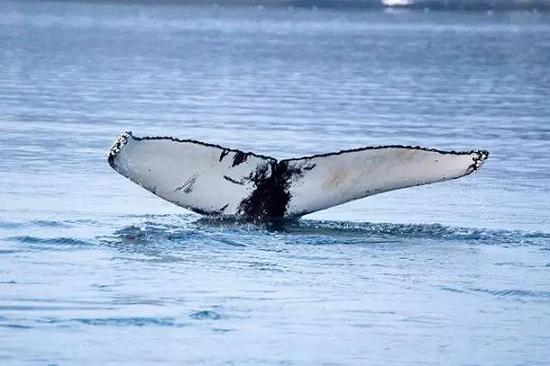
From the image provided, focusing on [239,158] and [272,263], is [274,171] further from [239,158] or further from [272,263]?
[272,263]

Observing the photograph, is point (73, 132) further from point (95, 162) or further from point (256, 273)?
point (256, 273)

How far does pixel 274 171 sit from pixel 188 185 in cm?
66

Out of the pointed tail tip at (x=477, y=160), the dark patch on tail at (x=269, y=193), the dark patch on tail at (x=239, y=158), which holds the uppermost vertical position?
the pointed tail tip at (x=477, y=160)

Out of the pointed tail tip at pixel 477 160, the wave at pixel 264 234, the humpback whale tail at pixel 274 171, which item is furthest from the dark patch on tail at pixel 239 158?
the pointed tail tip at pixel 477 160

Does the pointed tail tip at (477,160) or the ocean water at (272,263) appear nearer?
the ocean water at (272,263)

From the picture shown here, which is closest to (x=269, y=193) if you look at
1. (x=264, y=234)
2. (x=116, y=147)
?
(x=264, y=234)

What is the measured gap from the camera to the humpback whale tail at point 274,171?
14.3 m

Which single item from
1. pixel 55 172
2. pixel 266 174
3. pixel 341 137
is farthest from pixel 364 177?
pixel 341 137

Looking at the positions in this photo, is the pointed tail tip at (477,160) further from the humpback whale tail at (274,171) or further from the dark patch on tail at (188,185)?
the dark patch on tail at (188,185)

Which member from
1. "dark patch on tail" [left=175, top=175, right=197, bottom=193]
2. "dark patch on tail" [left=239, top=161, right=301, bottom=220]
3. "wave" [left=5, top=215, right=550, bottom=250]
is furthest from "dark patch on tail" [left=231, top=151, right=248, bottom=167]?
"wave" [left=5, top=215, right=550, bottom=250]

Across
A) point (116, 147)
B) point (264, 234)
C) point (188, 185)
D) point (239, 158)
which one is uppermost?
point (116, 147)

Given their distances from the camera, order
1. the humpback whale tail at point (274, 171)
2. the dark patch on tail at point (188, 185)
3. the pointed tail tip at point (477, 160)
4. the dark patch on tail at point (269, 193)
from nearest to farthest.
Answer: the pointed tail tip at point (477, 160) < the humpback whale tail at point (274, 171) < the dark patch on tail at point (188, 185) < the dark patch on tail at point (269, 193)

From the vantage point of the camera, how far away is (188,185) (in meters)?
14.5

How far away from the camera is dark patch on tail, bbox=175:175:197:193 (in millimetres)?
14453
